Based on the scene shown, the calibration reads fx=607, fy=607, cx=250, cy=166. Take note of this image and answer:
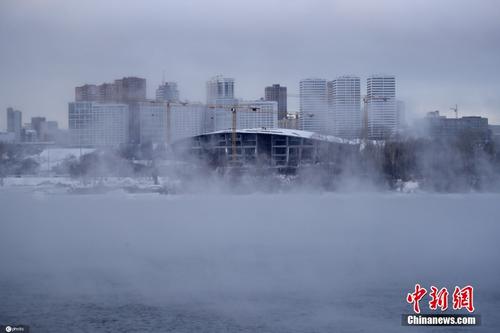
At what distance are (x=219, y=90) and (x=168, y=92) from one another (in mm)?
1055

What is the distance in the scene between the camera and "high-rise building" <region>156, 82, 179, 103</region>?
665 cm

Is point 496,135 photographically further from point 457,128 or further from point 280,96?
point 280,96

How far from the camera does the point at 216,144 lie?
6.92 m

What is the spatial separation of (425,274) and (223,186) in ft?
12.4

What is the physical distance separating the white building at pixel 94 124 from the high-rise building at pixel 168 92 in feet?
3.30

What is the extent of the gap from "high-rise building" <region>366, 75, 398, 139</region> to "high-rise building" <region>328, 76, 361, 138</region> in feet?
0.66

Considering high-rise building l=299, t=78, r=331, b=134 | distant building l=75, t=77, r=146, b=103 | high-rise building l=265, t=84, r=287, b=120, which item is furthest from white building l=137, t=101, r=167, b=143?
high-rise building l=265, t=84, r=287, b=120

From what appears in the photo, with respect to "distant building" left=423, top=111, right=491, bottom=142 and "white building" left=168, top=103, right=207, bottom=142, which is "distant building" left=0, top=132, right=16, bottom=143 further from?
"distant building" left=423, top=111, right=491, bottom=142

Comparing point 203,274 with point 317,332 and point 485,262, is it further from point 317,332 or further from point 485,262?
point 485,262

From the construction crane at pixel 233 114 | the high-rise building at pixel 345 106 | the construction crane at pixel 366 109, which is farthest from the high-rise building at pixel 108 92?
the construction crane at pixel 366 109

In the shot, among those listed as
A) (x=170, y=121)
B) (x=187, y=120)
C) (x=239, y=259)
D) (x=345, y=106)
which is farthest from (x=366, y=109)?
(x=239, y=259)

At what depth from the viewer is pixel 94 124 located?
5.53 m

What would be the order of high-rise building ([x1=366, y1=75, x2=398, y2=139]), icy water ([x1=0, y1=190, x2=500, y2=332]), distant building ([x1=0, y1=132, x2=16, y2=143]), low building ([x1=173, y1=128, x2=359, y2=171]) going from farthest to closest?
low building ([x1=173, y1=128, x2=359, y2=171]), high-rise building ([x1=366, y1=75, x2=398, y2=139]), distant building ([x1=0, y1=132, x2=16, y2=143]), icy water ([x1=0, y1=190, x2=500, y2=332])

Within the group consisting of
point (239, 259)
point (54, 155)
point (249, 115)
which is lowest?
point (239, 259)
